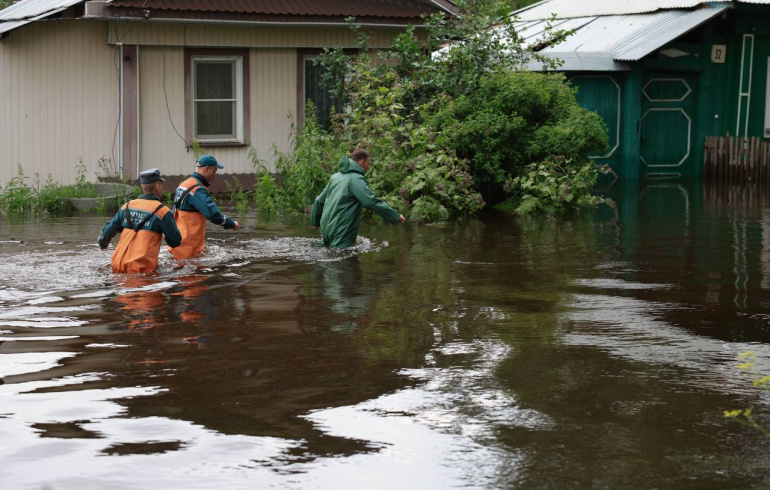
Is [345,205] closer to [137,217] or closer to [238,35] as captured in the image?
[137,217]

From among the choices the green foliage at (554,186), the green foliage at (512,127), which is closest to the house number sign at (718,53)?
the green foliage at (512,127)

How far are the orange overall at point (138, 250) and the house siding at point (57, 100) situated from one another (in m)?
8.52

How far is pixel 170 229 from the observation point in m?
11.1

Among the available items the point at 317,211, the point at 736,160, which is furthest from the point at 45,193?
the point at 736,160

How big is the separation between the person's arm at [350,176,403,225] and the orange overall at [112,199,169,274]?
2.65m

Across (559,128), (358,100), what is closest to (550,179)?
(559,128)

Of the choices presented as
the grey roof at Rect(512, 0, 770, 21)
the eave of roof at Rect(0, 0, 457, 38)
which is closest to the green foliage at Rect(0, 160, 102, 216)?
the eave of roof at Rect(0, 0, 457, 38)

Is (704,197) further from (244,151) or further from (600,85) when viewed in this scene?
(244,151)

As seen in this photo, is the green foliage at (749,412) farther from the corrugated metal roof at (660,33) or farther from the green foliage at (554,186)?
the corrugated metal roof at (660,33)

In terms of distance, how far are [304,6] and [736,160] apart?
392 inches

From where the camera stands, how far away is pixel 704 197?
19906 millimetres

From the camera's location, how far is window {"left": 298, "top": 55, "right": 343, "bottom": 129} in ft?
69.9

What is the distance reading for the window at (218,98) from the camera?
2030 centimetres

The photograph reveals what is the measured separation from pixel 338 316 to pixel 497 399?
2.89m
